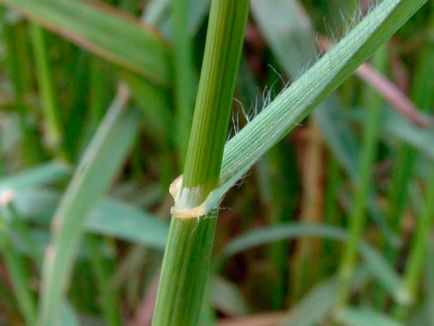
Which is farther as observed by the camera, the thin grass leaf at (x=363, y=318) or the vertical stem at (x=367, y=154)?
the thin grass leaf at (x=363, y=318)

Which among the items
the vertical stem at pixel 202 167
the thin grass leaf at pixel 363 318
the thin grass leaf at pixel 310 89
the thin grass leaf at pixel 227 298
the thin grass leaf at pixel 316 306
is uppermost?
the thin grass leaf at pixel 227 298

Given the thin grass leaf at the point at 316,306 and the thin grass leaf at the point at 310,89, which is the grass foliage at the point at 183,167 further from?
the thin grass leaf at the point at 310,89

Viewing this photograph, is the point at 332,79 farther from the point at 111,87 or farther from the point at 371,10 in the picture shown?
the point at 111,87

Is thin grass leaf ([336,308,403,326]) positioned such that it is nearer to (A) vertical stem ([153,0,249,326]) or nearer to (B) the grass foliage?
(B) the grass foliage

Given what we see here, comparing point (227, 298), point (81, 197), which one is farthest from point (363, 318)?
point (81, 197)

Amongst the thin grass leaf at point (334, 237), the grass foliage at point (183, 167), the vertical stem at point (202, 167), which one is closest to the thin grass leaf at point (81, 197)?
the grass foliage at point (183, 167)

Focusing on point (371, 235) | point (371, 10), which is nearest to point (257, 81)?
point (371, 235)
